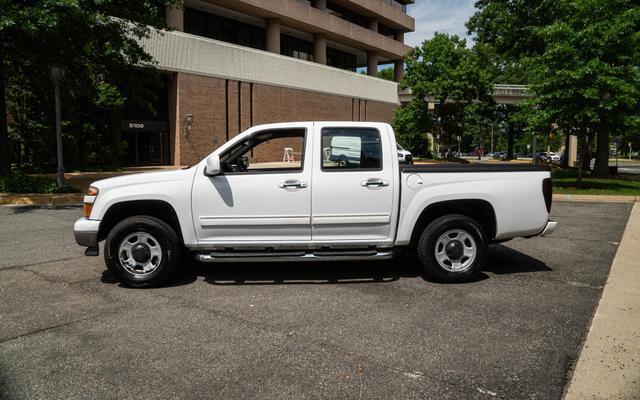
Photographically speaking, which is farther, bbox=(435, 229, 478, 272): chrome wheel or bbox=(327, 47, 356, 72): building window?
bbox=(327, 47, 356, 72): building window

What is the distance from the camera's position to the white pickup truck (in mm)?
5551

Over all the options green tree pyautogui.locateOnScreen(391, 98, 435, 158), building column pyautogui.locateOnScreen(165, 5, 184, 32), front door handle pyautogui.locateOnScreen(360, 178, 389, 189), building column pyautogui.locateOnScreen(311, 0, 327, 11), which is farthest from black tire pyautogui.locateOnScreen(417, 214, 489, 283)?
building column pyautogui.locateOnScreen(311, 0, 327, 11)

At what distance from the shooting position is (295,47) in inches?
1857

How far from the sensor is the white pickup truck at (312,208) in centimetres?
555

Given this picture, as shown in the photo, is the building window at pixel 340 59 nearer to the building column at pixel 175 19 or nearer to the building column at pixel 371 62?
the building column at pixel 371 62

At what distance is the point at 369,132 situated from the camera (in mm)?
5809

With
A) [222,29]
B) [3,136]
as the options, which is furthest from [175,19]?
[3,136]

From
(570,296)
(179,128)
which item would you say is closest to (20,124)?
(179,128)

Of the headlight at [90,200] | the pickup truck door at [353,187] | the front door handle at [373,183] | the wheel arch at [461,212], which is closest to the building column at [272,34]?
the pickup truck door at [353,187]

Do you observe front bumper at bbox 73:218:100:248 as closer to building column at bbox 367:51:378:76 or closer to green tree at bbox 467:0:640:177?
green tree at bbox 467:0:640:177

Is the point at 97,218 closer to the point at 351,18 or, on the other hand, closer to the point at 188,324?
the point at 188,324

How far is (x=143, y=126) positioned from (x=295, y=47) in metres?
19.6

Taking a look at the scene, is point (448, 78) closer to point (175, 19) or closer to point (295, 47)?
point (295, 47)

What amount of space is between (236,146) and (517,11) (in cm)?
2851
